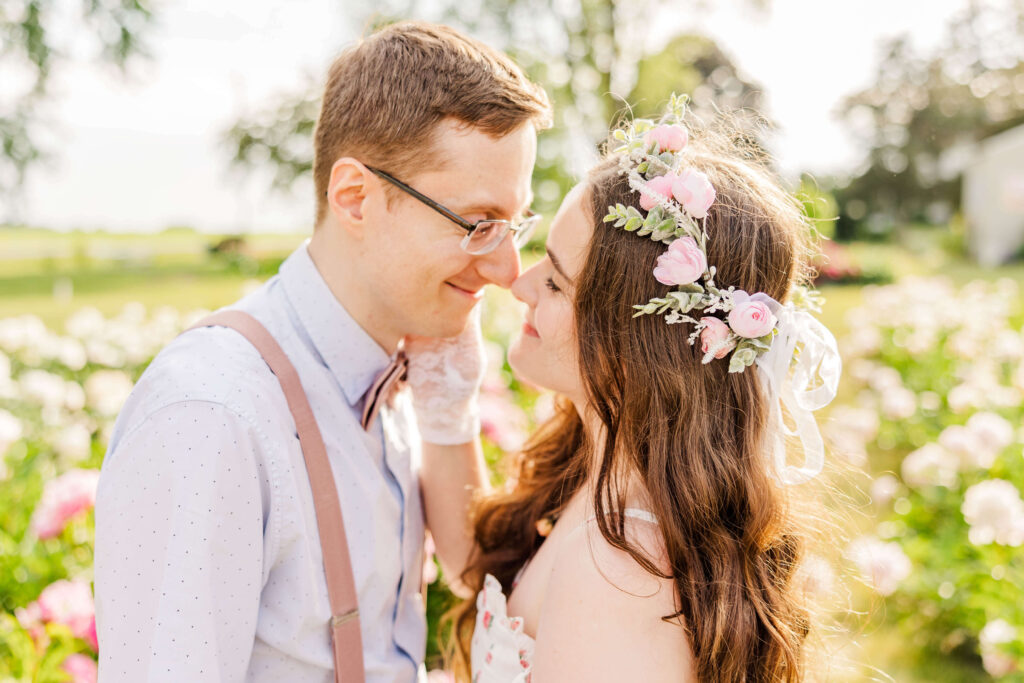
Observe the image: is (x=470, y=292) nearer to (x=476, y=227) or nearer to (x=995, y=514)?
(x=476, y=227)

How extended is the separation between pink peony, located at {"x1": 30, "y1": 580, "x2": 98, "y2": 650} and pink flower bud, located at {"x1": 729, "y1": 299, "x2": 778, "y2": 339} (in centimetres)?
195

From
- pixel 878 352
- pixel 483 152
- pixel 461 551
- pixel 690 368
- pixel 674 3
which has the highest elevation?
pixel 674 3

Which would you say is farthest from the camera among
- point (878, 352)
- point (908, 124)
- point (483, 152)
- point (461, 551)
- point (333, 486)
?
point (908, 124)

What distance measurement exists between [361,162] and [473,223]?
341 millimetres

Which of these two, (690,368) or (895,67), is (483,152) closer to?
(690,368)

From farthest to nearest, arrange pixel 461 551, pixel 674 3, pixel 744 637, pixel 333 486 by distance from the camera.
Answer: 1. pixel 674 3
2. pixel 461 551
3. pixel 333 486
4. pixel 744 637

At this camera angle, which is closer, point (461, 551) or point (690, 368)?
point (690, 368)

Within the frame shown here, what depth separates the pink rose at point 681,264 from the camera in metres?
1.64

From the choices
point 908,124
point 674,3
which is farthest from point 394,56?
point 908,124

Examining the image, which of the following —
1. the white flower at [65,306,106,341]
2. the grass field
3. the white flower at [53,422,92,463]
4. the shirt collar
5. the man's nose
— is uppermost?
the man's nose

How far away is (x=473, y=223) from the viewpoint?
6.70 ft

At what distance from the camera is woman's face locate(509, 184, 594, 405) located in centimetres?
183

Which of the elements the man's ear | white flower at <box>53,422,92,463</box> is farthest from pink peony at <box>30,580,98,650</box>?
the man's ear

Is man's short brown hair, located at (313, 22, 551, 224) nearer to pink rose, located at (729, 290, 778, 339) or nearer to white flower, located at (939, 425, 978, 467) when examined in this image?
pink rose, located at (729, 290, 778, 339)
